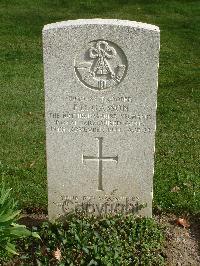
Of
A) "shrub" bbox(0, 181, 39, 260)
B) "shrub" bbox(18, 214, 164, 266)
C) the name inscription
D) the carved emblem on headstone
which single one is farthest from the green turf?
the carved emblem on headstone

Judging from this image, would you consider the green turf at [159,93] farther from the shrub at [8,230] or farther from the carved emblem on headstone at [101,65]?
the carved emblem on headstone at [101,65]

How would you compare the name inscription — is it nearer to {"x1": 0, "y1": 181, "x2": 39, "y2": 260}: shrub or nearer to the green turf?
{"x1": 0, "y1": 181, "x2": 39, "y2": 260}: shrub

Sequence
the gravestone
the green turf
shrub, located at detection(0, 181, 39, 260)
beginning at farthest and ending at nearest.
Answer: the green turf → shrub, located at detection(0, 181, 39, 260) → the gravestone

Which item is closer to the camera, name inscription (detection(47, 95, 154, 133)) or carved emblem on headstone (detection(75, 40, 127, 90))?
carved emblem on headstone (detection(75, 40, 127, 90))

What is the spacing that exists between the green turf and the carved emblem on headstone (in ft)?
5.88

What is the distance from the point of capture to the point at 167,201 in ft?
19.4

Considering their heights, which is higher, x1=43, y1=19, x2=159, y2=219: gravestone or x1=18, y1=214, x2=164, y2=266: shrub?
x1=43, y1=19, x2=159, y2=219: gravestone

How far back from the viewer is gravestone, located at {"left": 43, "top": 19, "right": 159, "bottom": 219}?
4.55 meters

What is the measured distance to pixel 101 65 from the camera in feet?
15.3

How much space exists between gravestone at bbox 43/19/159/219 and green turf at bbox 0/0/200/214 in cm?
82

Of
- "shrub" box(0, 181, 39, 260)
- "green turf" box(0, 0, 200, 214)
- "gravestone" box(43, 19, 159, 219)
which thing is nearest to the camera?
"gravestone" box(43, 19, 159, 219)

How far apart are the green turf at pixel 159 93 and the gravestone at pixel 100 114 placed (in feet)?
2.68

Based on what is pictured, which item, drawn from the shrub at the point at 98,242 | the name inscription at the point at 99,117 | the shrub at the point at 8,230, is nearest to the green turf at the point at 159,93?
the shrub at the point at 98,242

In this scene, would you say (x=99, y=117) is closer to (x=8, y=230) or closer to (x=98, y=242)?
(x=98, y=242)
